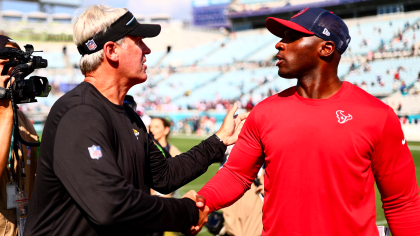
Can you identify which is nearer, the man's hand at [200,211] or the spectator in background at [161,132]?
the man's hand at [200,211]

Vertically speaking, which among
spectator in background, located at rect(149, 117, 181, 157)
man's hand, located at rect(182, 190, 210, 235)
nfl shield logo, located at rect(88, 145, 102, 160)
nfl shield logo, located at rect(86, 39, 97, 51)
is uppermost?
nfl shield logo, located at rect(86, 39, 97, 51)

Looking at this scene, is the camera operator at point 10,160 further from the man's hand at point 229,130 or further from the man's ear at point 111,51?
the man's hand at point 229,130

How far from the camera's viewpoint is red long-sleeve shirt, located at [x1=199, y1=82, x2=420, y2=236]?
232 centimetres

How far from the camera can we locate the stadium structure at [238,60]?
91.0 feet

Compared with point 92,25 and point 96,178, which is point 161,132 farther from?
point 96,178

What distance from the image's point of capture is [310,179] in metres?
2.39

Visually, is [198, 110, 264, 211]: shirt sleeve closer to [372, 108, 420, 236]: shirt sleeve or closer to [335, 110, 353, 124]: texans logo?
[335, 110, 353, 124]: texans logo

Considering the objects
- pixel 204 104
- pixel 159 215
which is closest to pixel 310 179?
pixel 159 215

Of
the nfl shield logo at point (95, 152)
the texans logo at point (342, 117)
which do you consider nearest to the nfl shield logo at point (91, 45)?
the nfl shield logo at point (95, 152)

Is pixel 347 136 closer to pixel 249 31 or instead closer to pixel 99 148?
pixel 99 148

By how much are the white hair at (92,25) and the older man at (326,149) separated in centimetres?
106

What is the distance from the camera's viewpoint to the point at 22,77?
115 inches

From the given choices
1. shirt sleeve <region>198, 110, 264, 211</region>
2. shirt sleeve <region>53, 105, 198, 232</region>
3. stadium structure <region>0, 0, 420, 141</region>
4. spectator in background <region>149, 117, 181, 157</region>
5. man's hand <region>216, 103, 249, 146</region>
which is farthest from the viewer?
stadium structure <region>0, 0, 420, 141</region>

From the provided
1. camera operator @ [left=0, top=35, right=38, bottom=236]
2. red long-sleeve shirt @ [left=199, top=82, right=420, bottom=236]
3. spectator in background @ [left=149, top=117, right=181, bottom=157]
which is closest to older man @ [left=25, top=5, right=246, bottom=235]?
red long-sleeve shirt @ [left=199, top=82, right=420, bottom=236]
